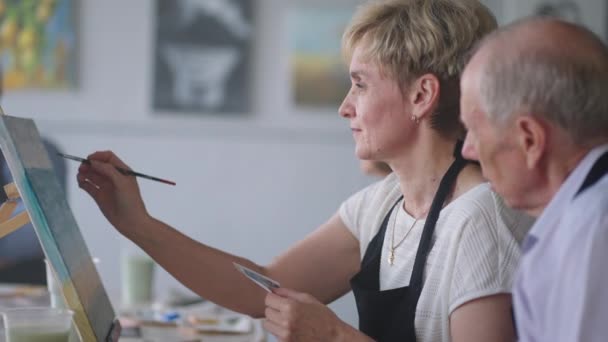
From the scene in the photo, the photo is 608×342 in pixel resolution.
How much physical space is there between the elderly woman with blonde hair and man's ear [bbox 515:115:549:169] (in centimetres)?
42

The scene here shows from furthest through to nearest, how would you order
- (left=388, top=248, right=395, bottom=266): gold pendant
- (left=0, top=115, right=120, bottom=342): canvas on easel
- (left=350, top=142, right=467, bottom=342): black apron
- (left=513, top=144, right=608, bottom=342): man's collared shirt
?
1. (left=388, top=248, right=395, bottom=266): gold pendant
2. (left=350, top=142, right=467, bottom=342): black apron
3. (left=0, top=115, right=120, bottom=342): canvas on easel
4. (left=513, top=144, right=608, bottom=342): man's collared shirt

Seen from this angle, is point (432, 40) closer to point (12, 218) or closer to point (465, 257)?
point (465, 257)

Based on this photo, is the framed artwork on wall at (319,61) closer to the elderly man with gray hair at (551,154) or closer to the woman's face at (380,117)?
the woman's face at (380,117)

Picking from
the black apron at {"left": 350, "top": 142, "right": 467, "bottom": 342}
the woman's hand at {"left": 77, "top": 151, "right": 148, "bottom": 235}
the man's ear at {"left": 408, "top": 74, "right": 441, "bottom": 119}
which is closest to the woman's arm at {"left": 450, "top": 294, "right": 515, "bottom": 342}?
the black apron at {"left": 350, "top": 142, "right": 467, "bottom": 342}

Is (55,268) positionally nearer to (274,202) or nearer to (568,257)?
(568,257)

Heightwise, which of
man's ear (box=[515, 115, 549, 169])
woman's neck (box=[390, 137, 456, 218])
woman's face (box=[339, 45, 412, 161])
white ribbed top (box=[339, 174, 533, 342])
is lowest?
white ribbed top (box=[339, 174, 533, 342])

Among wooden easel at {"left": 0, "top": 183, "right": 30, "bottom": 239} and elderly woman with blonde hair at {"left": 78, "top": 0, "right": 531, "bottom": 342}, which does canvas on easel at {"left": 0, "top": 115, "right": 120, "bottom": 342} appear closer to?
wooden easel at {"left": 0, "top": 183, "right": 30, "bottom": 239}

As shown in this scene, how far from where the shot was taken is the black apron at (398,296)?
1.73 m

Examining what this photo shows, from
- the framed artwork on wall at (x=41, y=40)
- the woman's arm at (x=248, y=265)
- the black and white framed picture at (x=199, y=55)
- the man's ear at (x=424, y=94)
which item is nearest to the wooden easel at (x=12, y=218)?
the woman's arm at (x=248, y=265)

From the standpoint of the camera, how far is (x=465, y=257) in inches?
63.2

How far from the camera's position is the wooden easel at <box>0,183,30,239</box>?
147 centimetres

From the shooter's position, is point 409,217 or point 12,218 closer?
point 12,218

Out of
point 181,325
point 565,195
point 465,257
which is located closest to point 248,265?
point 181,325

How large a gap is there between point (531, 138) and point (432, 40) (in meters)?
0.63
